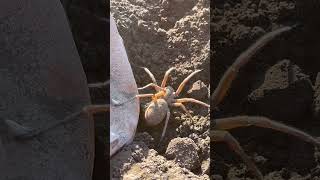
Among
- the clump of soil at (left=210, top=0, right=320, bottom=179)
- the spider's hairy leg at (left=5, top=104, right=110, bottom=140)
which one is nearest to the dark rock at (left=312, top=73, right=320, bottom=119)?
A: the clump of soil at (left=210, top=0, right=320, bottom=179)

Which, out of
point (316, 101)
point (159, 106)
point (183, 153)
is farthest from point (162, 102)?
point (316, 101)

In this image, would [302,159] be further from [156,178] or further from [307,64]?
[156,178]

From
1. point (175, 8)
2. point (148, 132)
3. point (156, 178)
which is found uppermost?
point (175, 8)

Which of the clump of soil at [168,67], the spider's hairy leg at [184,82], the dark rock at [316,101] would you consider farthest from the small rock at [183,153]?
the dark rock at [316,101]

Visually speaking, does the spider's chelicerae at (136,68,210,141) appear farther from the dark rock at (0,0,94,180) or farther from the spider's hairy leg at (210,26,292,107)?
the dark rock at (0,0,94,180)

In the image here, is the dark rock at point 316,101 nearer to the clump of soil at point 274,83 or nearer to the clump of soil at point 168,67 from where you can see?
the clump of soil at point 274,83

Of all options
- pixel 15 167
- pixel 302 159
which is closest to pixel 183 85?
pixel 302 159

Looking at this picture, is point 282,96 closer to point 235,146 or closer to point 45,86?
point 235,146
